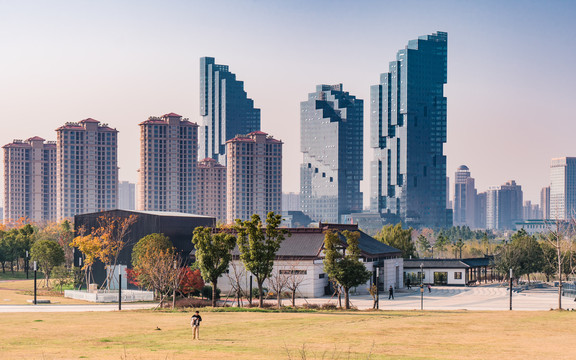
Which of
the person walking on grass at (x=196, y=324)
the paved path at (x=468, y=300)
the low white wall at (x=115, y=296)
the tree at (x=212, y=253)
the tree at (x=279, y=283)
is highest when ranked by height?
the tree at (x=212, y=253)

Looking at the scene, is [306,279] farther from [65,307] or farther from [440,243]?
[440,243]

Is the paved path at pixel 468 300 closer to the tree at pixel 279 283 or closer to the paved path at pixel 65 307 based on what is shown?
the tree at pixel 279 283

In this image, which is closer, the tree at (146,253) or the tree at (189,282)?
the tree at (189,282)

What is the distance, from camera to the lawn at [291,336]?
30.9 m

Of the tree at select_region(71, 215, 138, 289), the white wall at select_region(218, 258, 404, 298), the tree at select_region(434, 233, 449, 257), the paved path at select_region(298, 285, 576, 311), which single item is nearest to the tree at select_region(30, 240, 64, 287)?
the tree at select_region(71, 215, 138, 289)

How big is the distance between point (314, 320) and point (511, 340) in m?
13.2

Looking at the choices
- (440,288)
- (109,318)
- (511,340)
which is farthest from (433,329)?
(440,288)

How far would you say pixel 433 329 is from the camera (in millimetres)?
40375

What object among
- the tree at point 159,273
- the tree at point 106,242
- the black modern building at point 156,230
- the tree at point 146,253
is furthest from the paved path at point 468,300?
the tree at point 106,242

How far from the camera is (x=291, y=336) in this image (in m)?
37.0

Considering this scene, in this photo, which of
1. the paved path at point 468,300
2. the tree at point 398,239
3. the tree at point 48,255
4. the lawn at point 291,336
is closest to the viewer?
the lawn at point 291,336

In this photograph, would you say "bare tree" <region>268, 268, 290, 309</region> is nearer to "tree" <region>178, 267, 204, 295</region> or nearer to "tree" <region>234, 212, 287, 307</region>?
"tree" <region>234, 212, 287, 307</region>

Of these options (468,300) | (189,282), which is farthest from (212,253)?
(468,300)

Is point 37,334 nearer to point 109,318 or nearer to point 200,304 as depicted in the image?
point 109,318
